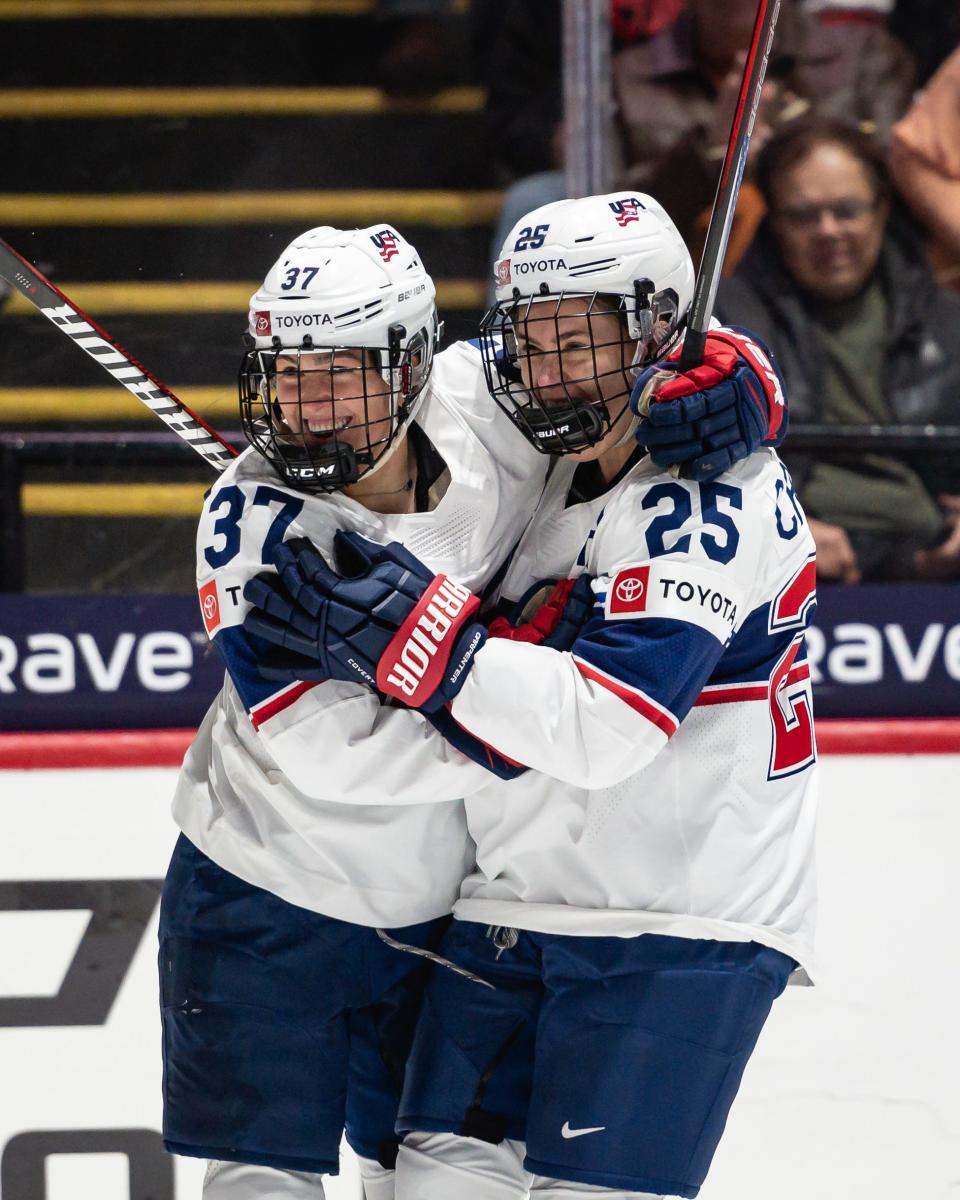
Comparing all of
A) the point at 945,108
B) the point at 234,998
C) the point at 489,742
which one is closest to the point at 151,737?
the point at 234,998

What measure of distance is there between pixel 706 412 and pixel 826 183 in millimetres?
2546

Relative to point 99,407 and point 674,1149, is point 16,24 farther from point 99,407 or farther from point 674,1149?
point 674,1149

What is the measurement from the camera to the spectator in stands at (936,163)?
3887 mm

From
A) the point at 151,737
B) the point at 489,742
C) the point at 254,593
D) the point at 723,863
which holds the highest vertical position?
the point at 254,593

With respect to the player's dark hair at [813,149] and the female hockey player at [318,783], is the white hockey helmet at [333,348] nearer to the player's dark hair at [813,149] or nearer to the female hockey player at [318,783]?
the female hockey player at [318,783]

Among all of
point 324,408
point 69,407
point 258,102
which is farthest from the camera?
point 258,102

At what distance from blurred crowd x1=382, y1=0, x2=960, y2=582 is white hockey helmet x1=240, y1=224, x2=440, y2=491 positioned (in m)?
2.16

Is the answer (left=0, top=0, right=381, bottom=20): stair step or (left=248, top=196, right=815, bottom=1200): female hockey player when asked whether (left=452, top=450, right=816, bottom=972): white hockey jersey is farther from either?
(left=0, top=0, right=381, bottom=20): stair step

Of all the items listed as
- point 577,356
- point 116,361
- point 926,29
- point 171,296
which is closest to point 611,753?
point 577,356

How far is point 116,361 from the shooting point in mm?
2049

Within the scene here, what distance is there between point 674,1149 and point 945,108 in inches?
114

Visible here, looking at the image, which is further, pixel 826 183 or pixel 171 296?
pixel 826 183

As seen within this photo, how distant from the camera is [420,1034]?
5.89 feet

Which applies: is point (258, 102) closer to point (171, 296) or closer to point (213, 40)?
point (213, 40)
